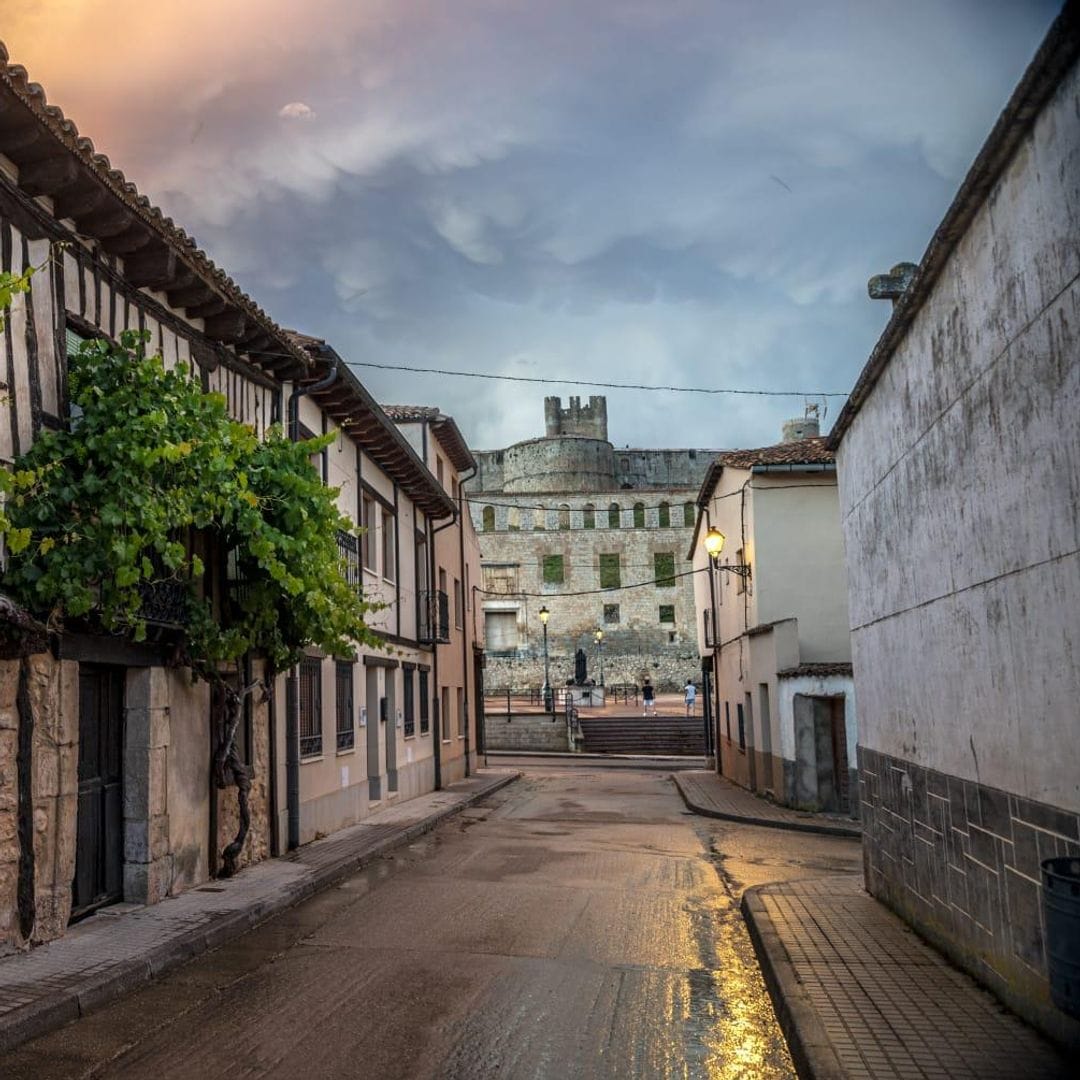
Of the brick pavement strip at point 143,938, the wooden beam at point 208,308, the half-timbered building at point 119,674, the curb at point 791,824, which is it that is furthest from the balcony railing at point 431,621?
the wooden beam at point 208,308

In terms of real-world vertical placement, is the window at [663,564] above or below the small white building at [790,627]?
above

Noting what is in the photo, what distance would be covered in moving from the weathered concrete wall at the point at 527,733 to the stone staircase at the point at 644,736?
33.4 inches

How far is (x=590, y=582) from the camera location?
6309 cm

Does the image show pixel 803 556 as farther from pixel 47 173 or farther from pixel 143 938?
pixel 47 173

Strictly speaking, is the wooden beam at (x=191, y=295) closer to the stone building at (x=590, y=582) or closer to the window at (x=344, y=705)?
the window at (x=344, y=705)

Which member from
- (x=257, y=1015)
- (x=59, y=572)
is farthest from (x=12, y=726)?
(x=257, y=1015)

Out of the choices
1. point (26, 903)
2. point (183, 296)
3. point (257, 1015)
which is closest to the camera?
point (257, 1015)

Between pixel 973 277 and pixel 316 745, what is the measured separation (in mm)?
10721

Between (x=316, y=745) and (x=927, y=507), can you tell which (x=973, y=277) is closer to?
(x=927, y=507)

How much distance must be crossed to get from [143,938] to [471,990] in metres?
2.69

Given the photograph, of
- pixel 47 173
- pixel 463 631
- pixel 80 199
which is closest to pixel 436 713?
pixel 463 631

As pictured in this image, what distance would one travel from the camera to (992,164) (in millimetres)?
5395

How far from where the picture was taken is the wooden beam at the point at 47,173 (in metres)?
8.09

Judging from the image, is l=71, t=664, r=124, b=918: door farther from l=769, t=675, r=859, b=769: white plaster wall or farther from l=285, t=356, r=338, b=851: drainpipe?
l=769, t=675, r=859, b=769: white plaster wall
